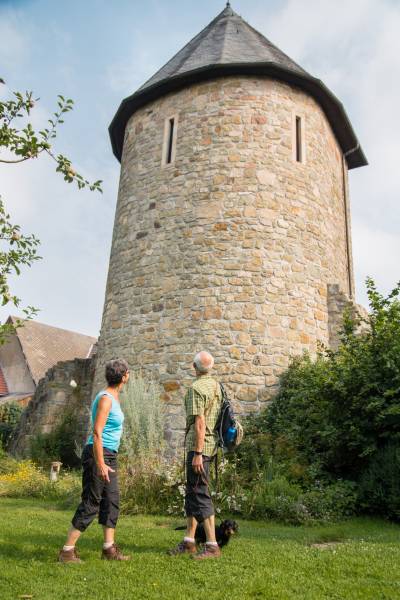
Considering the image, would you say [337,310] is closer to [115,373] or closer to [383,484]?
[383,484]

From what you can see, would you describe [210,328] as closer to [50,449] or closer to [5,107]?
[50,449]

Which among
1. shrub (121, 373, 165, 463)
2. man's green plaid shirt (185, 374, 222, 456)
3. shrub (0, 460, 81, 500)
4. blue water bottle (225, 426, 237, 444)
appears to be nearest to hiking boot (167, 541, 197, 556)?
man's green plaid shirt (185, 374, 222, 456)

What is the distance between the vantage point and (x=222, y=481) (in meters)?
7.10

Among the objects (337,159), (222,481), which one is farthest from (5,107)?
(337,159)

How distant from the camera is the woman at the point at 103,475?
A: 3.80 meters

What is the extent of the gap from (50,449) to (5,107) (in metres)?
8.36

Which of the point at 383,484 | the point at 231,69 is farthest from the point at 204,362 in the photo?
the point at 231,69

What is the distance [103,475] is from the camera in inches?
151

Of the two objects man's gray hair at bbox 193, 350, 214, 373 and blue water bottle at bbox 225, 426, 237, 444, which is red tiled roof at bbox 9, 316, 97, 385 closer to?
man's gray hair at bbox 193, 350, 214, 373

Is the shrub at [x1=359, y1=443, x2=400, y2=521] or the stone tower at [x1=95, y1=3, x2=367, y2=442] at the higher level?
the stone tower at [x1=95, y1=3, x2=367, y2=442]

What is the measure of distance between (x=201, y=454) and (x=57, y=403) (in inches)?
345

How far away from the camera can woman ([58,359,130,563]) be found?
380 centimetres

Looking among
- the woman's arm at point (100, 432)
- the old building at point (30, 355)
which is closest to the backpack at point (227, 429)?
the woman's arm at point (100, 432)

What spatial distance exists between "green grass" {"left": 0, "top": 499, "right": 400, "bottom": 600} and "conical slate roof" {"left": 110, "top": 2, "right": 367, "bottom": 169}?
29.5 feet
